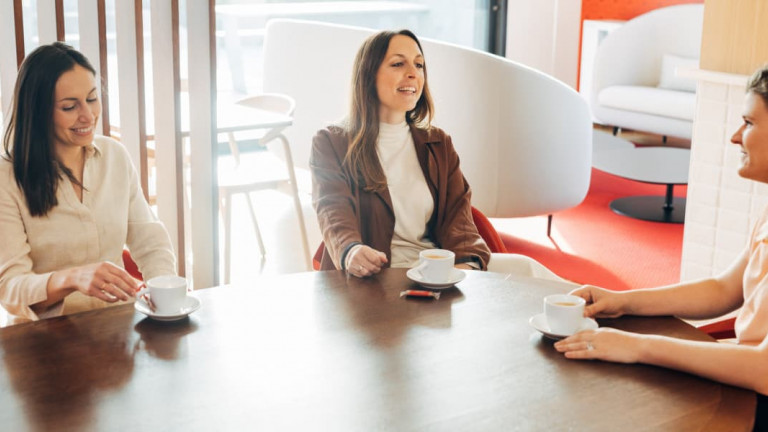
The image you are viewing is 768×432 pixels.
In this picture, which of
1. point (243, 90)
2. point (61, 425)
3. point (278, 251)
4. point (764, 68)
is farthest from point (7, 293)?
point (243, 90)

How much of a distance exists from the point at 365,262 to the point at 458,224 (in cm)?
53

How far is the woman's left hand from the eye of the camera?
1.54 m

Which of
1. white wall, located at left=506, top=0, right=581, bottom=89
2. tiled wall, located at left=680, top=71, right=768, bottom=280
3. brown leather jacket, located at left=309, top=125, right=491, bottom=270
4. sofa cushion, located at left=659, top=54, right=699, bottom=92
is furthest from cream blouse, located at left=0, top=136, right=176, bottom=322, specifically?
sofa cushion, located at left=659, top=54, right=699, bottom=92

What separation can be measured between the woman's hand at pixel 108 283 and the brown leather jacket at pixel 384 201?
2.21 ft

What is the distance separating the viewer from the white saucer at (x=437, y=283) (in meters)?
1.90

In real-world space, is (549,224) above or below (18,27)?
below

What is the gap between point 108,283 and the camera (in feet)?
5.95

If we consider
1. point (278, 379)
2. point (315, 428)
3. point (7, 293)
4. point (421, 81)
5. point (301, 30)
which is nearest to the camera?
point (315, 428)

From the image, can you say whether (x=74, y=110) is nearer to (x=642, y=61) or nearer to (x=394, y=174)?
(x=394, y=174)

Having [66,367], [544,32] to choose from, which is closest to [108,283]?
[66,367]

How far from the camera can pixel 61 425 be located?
1.33 m

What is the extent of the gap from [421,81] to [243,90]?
332 cm

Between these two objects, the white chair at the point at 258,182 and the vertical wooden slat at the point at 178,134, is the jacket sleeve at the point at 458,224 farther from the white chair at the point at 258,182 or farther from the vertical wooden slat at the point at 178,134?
the white chair at the point at 258,182

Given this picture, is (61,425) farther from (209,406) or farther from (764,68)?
(764,68)
